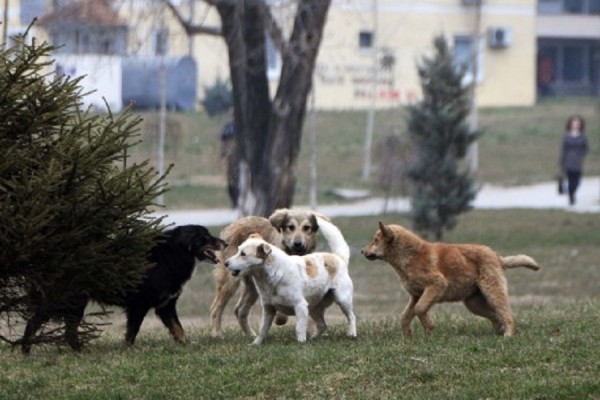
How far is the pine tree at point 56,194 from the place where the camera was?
27.5 feet

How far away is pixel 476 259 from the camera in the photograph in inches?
441

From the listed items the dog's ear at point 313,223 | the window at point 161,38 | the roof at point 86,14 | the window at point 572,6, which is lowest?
the dog's ear at point 313,223

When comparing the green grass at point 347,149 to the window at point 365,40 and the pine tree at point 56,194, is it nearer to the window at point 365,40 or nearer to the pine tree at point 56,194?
the window at point 365,40

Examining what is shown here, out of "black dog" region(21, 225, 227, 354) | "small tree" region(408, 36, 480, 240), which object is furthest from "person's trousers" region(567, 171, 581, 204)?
"black dog" region(21, 225, 227, 354)

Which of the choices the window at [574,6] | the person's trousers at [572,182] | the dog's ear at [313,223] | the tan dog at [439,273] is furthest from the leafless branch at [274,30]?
the window at [574,6]

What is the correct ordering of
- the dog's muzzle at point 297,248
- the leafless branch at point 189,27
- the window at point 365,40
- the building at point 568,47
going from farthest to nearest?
1. the building at point 568,47
2. the window at point 365,40
3. the leafless branch at point 189,27
4. the dog's muzzle at point 297,248

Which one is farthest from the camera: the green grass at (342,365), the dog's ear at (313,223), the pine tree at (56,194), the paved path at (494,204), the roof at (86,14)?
the paved path at (494,204)

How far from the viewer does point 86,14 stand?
2327cm

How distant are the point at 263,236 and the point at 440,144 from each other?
47.0 feet

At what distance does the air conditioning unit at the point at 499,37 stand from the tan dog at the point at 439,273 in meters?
41.4

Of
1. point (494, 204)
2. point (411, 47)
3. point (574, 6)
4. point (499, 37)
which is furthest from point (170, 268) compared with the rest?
point (574, 6)

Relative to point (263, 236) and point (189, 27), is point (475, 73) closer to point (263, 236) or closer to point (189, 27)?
point (189, 27)

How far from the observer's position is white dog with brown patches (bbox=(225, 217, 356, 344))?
10.9m

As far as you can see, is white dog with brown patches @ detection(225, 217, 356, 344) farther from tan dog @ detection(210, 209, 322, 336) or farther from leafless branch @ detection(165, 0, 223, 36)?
leafless branch @ detection(165, 0, 223, 36)
